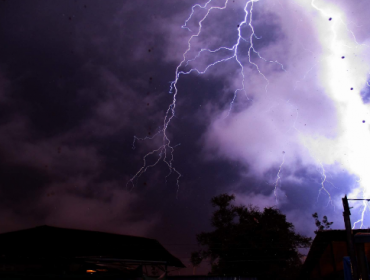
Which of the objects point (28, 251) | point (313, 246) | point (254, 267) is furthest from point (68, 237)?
point (254, 267)

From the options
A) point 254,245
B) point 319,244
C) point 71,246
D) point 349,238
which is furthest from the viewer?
point 254,245

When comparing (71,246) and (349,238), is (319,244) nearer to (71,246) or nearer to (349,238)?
(349,238)

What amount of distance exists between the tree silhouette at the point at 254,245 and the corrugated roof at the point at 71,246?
1243cm

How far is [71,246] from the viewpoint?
6652 millimetres

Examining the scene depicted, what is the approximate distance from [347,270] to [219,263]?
495 inches

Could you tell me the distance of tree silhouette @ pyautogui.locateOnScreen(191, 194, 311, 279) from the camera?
19250 mm

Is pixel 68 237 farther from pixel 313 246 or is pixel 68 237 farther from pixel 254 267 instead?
pixel 254 267

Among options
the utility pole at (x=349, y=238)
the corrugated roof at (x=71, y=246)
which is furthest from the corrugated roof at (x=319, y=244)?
the corrugated roof at (x=71, y=246)

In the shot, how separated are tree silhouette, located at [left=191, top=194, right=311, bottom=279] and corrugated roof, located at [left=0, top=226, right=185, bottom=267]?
12.4 m

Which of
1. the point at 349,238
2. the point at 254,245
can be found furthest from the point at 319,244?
the point at 254,245

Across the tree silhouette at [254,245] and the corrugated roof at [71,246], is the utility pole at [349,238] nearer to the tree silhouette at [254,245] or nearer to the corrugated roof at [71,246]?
the corrugated roof at [71,246]

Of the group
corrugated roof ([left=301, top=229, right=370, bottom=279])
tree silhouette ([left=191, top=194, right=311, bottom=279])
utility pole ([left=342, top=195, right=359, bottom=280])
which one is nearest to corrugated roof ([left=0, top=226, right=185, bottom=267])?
utility pole ([left=342, top=195, right=359, bottom=280])

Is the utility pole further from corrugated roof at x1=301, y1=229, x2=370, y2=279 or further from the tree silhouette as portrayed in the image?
the tree silhouette

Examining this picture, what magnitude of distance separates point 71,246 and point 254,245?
15.9 meters
